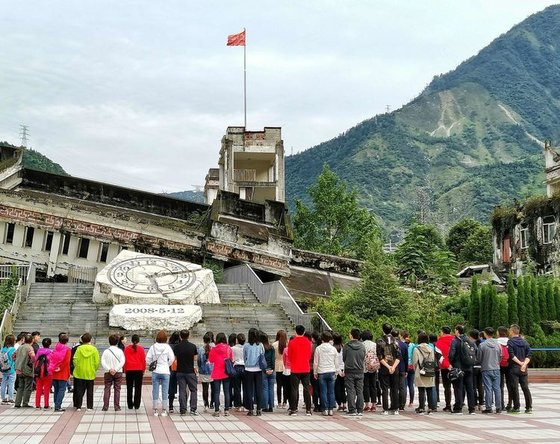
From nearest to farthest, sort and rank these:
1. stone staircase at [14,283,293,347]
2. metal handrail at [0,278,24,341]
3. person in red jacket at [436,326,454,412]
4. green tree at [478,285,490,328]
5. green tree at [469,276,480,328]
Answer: person in red jacket at [436,326,454,412] → metal handrail at [0,278,24,341] → stone staircase at [14,283,293,347] → green tree at [478,285,490,328] → green tree at [469,276,480,328]

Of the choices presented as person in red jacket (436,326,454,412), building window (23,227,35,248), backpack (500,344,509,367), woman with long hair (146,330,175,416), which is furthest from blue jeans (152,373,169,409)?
building window (23,227,35,248)

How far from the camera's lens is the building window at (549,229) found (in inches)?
1554

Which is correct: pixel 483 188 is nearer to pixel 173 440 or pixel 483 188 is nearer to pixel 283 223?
pixel 283 223

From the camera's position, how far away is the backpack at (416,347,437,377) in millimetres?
12812

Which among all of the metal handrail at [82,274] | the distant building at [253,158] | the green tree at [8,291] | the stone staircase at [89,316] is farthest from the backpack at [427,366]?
the distant building at [253,158]

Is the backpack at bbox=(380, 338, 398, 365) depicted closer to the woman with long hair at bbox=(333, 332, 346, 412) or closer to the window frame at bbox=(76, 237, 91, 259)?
the woman with long hair at bbox=(333, 332, 346, 412)

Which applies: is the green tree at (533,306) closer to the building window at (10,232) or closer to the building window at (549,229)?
the building window at (549,229)

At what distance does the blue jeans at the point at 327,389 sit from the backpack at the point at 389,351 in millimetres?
1031

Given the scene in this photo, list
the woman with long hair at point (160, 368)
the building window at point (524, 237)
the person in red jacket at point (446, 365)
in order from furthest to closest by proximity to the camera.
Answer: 1. the building window at point (524, 237)
2. the person in red jacket at point (446, 365)
3. the woman with long hair at point (160, 368)

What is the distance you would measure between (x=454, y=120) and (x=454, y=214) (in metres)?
72.5

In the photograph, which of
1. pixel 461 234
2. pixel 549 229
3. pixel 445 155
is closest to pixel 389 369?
pixel 549 229

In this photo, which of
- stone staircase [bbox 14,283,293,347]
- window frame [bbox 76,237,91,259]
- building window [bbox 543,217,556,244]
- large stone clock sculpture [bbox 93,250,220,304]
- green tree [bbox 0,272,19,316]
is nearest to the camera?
stone staircase [bbox 14,283,293,347]

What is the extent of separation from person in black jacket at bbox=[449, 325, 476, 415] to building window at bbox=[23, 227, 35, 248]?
74.2ft

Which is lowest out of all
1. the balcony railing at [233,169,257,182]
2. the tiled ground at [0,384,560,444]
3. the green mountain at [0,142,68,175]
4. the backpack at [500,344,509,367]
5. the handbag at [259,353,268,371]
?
the tiled ground at [0,384,560,444]
